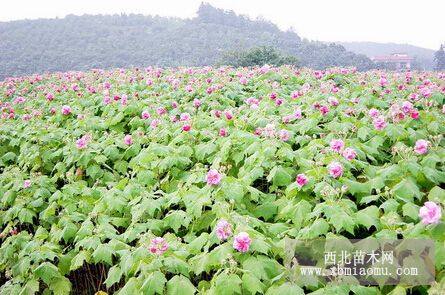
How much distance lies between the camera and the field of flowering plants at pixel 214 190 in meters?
→ 3.17

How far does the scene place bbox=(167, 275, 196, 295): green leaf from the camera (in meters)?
3.11

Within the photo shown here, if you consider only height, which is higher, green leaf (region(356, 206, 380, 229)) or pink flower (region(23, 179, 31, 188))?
green leaf (region(356, 206, 380, 229))

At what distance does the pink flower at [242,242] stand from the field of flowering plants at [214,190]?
1cm

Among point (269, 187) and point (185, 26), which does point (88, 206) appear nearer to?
point (269, 187)

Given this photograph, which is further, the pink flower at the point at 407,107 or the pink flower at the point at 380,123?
the pink flower at the point at 407,107

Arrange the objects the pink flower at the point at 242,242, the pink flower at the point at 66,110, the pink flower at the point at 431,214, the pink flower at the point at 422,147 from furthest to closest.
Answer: the pink flower at the point at 66,110, the pink flower at the point at 422,147, the pink flower at the point at 242,242, the pink flower at the point at 431,214

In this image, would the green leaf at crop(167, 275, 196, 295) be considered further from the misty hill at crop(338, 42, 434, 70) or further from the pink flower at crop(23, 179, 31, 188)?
the misty hill at crop(338, 42, 434, 70)

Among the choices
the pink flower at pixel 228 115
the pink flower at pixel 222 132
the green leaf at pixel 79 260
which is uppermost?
the pink flower at pixel 228 115

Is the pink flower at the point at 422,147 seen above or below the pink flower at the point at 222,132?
above

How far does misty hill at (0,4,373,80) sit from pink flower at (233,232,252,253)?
115 ft

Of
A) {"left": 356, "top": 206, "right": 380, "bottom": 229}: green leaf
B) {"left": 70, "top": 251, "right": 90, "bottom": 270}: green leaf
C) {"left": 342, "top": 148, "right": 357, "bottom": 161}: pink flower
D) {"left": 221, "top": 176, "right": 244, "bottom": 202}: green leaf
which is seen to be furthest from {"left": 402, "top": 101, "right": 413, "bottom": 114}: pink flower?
{"left": 70, "top": 251, "right": 90, "bottom": 270}: green leaf

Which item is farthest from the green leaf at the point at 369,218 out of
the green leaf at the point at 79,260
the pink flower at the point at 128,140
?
the pink flower at the point at 128,140

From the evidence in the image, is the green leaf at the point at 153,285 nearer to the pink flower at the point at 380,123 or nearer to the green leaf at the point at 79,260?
the green leaf at the point at 79,260

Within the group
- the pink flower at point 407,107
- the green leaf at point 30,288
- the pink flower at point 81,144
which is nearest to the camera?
the green leaf at point 30,288
